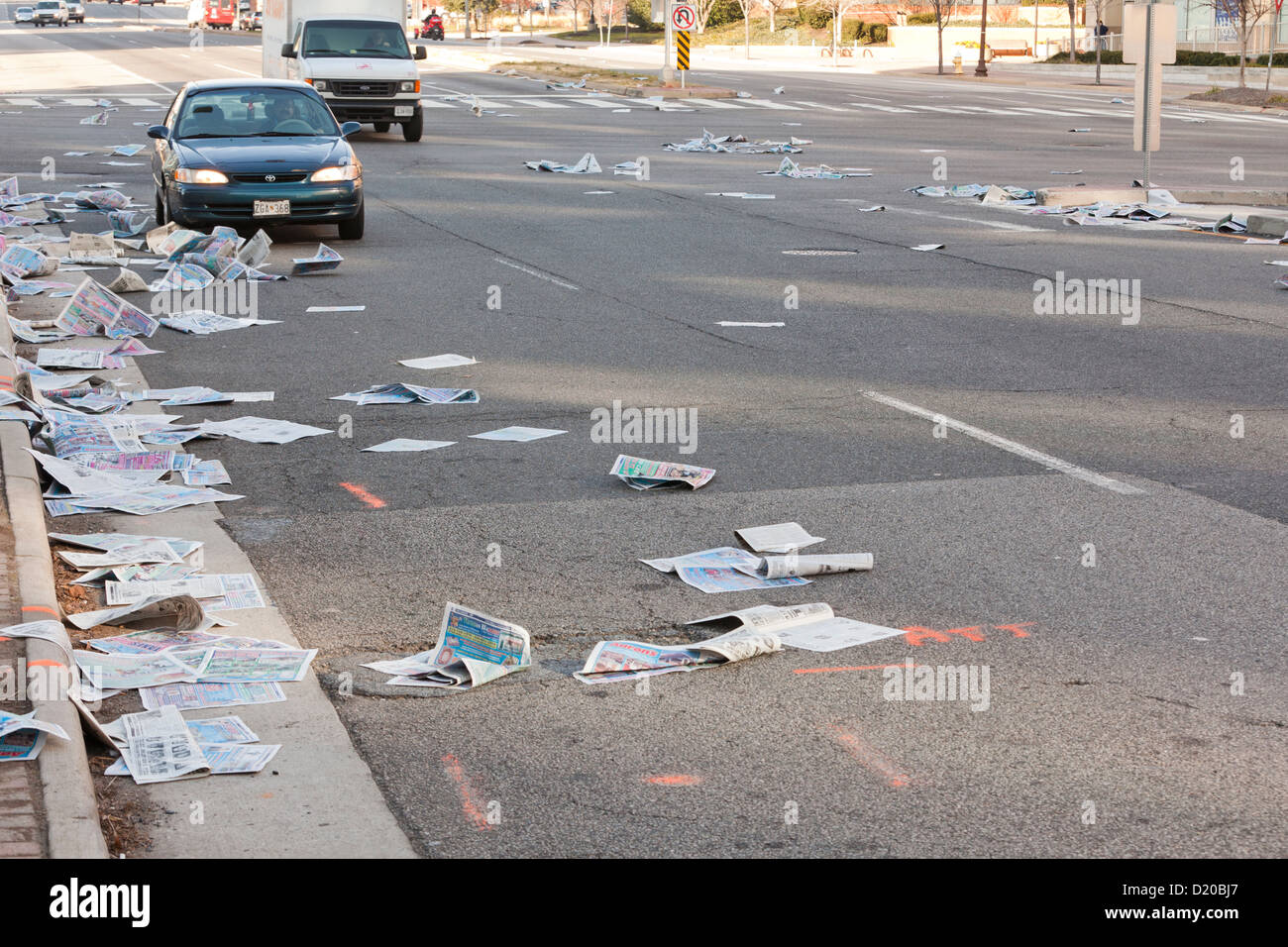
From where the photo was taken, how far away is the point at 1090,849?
13.2 feet

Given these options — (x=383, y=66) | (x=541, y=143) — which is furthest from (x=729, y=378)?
(x=383, y=66)

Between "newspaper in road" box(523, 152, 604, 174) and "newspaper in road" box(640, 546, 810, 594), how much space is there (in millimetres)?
18517

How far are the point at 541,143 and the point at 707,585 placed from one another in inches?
963

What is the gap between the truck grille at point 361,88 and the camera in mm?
29922

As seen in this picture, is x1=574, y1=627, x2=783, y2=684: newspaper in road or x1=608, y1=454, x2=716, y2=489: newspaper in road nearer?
x1=574, y1=627, x2=783, y2=684: newspaper in road

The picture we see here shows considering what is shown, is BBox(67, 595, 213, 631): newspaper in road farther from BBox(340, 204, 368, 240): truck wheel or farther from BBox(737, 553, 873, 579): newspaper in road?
BBox(340, 204, 368, 240): truck wheel

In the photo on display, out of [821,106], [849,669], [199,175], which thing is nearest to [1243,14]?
[821,106]

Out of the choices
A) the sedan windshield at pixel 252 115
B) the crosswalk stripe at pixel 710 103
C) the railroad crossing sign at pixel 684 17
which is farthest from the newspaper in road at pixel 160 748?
the railroad crossing sign at pixel 684 17

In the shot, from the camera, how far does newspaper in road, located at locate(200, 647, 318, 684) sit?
206 inches

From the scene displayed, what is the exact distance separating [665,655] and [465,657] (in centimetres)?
70

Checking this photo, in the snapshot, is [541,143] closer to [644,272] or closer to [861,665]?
[644,272]

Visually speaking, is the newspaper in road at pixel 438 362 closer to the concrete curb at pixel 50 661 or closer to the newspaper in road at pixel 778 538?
the concrete curb at pixel 50 661

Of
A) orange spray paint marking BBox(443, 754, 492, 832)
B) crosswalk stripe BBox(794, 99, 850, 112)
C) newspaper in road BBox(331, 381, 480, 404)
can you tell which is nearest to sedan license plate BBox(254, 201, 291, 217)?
newspaper in road BBox(331, 381, 480, 404)

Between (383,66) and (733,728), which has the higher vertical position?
(383,66)
